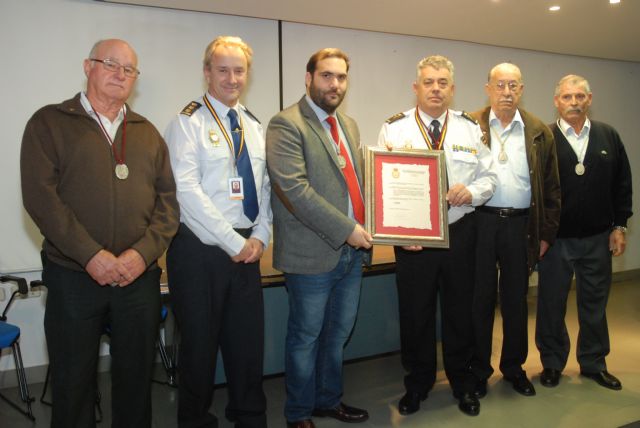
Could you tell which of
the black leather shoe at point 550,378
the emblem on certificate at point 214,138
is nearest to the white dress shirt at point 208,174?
the emblem on certificate at point 214,138

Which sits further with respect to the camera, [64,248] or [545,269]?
[545,269]

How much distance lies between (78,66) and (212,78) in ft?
5.77

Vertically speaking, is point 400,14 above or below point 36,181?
above

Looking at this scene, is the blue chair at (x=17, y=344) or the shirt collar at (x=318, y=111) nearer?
the shirt collar at (x=318, y=111)

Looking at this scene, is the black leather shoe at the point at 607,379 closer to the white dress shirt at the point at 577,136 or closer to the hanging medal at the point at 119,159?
the white dress shirt at the point at 577,136

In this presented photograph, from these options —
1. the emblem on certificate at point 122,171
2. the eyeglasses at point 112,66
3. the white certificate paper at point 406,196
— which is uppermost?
the eyeglasses at point 112,66

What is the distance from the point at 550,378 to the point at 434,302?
3.81 ft

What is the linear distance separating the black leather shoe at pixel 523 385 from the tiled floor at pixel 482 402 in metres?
0.04

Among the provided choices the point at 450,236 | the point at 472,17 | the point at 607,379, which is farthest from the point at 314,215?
the point at 472,17

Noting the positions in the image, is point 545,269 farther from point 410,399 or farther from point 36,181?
point 36,181

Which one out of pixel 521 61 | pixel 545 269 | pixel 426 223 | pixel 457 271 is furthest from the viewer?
pixel 521 61

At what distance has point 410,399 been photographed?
114 inches

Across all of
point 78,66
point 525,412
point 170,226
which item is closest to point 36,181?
point 170,226

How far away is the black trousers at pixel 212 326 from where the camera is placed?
2.26 metres
